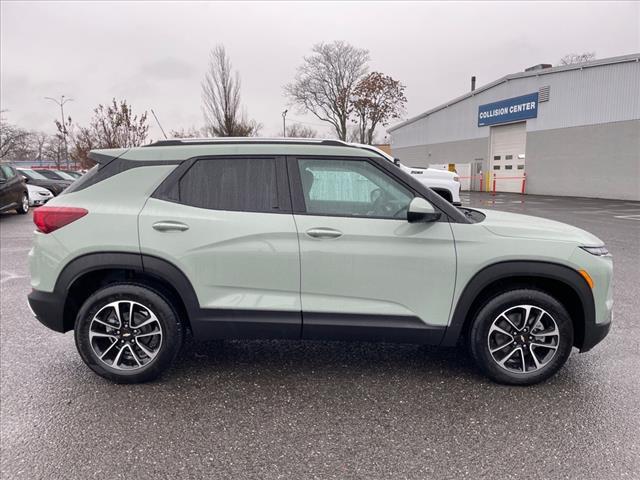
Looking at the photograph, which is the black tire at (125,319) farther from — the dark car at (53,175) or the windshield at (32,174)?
the dark car at (53,175)

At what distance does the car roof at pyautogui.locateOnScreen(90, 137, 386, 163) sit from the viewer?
9.90 ft

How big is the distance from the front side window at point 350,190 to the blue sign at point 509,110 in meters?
23.8

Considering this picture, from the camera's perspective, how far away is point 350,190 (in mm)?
2973

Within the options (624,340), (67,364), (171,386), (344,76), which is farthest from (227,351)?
(344,76)

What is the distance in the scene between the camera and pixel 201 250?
112 inches

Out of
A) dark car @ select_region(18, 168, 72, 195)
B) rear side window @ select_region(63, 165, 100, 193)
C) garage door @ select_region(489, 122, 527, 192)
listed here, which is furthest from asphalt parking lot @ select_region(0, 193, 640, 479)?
garage door @ select_region(489, 122, 527, 192)

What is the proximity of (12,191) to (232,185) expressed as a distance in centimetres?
1355

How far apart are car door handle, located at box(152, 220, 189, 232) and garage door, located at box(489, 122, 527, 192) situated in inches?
988

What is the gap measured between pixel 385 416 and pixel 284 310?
0.96 metres

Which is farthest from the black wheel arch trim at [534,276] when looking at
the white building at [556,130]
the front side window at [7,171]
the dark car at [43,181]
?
the white building at [556,130]

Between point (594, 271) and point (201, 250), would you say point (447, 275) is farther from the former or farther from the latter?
point (201, 250)

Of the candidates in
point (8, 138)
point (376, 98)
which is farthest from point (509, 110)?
point (8, 138)

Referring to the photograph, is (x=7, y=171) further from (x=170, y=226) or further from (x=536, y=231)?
(x=536, y=231)

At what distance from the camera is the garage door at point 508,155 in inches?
956
